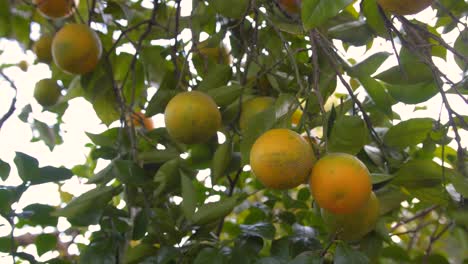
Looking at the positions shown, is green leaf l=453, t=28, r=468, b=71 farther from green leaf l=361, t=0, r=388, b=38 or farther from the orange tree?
green leaf l=361, t=0, r=388, b=38

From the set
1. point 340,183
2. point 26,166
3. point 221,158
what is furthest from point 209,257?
point 26,166

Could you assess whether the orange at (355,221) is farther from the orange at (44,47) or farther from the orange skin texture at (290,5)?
the orange at (44,47)

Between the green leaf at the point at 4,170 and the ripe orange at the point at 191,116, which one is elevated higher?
the ripe orange at the point at 191,116

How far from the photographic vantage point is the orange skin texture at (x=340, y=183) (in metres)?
0.90

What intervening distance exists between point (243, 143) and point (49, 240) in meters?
0.56

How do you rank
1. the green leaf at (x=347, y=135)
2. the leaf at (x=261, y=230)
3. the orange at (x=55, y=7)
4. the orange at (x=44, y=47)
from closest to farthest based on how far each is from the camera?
the green leaf at (x=347, y=135)
the leaf at (x=261, y=230)
the orange at (x=55, y=7)
the orange at (x=44, y=47)

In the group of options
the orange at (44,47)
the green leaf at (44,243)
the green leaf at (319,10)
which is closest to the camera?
the green leaf at (319,10)

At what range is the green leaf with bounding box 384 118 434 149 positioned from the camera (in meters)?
1.23

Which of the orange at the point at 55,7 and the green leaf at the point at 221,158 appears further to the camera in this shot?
the orange at the point at 55,7

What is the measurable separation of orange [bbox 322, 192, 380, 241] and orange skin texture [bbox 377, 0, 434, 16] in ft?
1.14

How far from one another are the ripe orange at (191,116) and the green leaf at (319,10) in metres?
0.31

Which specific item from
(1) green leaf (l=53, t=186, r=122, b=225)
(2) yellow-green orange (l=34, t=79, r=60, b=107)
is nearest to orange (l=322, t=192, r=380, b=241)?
(1) green leaf (l=53, t=186, r=122, b=225)

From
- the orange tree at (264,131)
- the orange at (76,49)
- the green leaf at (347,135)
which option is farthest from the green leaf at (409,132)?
the orange at (76,49)

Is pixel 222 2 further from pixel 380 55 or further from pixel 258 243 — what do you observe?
pixel 258 243
